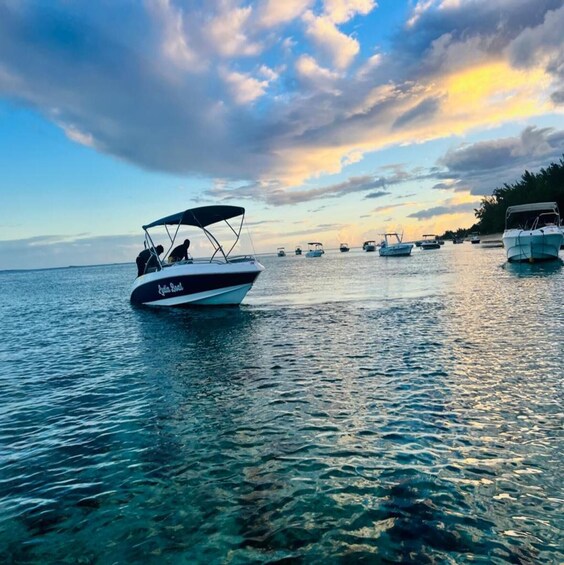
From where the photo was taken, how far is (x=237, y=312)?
26.2 meters

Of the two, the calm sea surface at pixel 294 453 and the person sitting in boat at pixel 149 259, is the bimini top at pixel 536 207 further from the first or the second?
the person sitting in boat at pixel 149 259

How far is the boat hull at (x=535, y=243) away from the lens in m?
47.3

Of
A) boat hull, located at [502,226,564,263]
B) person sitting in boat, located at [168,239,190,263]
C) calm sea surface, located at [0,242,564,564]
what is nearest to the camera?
calm sea surface, located at [0,242,564,564]

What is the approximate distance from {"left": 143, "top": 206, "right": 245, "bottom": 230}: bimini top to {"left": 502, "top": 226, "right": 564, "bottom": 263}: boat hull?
36.7 metres

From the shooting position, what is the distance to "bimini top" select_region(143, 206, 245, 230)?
26.4 meters

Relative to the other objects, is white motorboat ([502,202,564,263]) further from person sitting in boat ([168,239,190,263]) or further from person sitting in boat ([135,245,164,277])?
person sitting in boat ([135,245,164,277])

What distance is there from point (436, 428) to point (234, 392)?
5067 millimetres

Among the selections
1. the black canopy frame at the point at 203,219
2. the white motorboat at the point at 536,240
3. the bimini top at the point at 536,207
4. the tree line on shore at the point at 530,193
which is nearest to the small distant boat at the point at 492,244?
the tree line on shore at the point at 530,193

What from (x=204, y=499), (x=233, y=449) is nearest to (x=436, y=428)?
(x=233, y=449)

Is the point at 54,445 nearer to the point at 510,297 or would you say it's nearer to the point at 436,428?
the point at 436,428

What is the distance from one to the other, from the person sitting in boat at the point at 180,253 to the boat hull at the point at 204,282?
2.87ft

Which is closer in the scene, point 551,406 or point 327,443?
point 327,443

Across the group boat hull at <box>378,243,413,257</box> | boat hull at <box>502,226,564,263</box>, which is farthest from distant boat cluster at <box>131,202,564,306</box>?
boat hull at <box>378,243,413,257</box>

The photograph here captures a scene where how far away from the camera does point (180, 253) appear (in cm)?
2806
